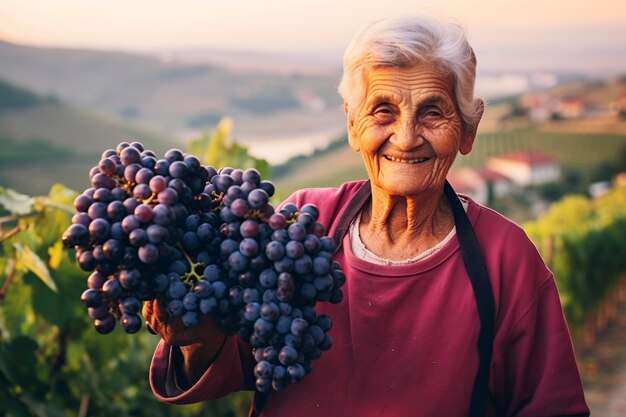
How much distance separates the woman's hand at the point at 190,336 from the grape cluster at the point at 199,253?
0.06m

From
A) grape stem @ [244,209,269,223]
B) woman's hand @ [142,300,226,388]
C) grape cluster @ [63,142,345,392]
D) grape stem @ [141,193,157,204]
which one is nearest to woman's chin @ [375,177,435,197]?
grape cluster @ [63,142,345,392]

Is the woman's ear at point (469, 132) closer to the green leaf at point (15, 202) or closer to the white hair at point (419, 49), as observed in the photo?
the white hair at point (419, 49)

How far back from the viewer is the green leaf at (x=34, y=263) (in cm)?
307

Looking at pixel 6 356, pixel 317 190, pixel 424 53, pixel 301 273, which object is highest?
pixel 424 53

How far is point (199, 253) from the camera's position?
5.92 ft

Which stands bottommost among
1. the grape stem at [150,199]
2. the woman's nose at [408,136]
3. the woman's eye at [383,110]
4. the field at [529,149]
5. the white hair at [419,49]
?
the field at [529,149]

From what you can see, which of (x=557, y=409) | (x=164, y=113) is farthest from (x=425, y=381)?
(x=164, y=113)

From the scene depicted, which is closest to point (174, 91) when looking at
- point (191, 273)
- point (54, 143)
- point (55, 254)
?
point (54, 143)

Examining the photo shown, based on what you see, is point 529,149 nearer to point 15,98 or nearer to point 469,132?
point 15,98

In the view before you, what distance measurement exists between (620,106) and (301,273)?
3279 inches

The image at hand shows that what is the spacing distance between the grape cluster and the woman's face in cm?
44

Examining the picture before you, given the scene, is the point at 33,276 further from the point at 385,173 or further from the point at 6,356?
the point at 385,173

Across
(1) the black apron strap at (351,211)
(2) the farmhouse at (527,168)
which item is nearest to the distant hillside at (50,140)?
(2) the farmhouse at (527,168)

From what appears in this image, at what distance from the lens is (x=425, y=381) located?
7.22 feet
